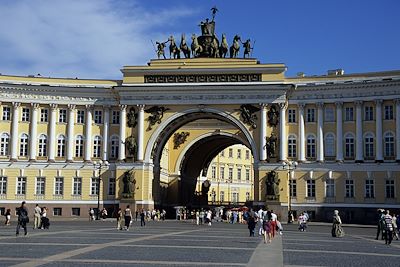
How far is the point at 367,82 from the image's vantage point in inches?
2542

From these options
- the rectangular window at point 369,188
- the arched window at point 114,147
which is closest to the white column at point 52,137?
the arched window at point 114,147

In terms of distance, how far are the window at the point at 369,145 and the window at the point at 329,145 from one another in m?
3.32

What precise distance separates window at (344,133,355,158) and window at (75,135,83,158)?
28.6 metres

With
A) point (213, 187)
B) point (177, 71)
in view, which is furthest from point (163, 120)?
point (213, 187)

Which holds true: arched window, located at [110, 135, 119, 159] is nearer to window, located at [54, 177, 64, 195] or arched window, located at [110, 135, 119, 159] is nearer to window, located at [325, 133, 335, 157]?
window, located at [54, 177, 64, 195]

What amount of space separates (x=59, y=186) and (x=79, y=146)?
4886 millimetres

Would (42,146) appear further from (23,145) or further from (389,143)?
(389,143)

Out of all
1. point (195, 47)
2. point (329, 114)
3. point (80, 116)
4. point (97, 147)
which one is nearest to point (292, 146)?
point (329, 114)

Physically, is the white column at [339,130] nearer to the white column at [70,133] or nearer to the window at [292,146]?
the window at [292,146]

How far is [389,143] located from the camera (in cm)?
6450

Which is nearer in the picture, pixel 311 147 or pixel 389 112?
pixel 389 112

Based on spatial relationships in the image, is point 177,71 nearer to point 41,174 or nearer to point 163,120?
point 163,120

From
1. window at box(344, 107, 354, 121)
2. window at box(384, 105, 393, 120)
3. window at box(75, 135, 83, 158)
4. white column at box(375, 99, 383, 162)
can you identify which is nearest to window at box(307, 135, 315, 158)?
window at box(344, 107, 354, 121)

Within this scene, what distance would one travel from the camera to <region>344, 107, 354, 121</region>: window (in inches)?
2608
